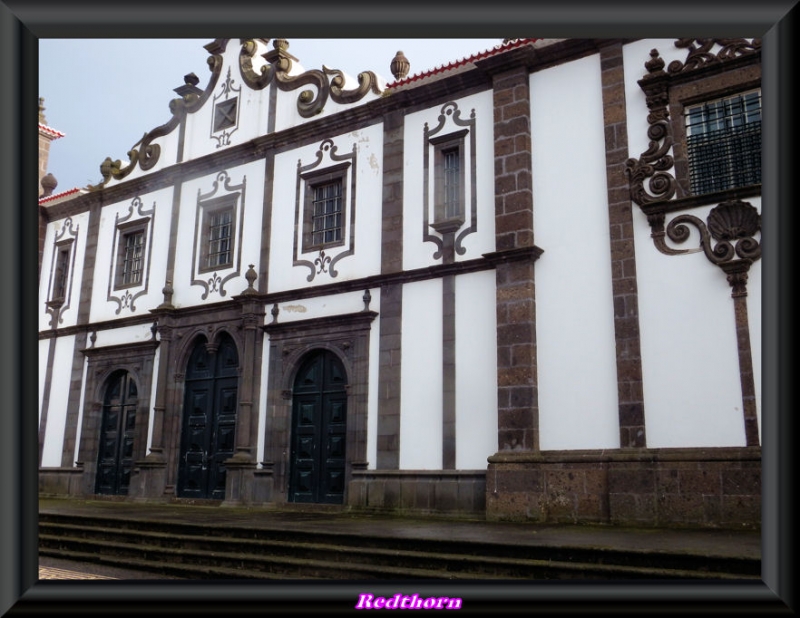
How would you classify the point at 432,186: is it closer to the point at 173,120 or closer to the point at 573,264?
the point at 573,264

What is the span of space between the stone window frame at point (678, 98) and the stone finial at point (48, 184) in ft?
53.6

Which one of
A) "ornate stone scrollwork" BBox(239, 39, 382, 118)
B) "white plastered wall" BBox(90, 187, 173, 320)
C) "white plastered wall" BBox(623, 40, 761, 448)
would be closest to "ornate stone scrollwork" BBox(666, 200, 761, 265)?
"white plastered wall" BBox(623, 40, 761, 448)

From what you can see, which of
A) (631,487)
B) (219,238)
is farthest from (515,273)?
(219,238)

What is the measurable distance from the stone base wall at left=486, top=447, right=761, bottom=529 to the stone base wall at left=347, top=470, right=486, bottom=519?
49cm

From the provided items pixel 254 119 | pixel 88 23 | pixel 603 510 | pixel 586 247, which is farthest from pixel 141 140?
pixel 88 23

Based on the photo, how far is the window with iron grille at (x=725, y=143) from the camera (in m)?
9.91

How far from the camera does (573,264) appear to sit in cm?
1085

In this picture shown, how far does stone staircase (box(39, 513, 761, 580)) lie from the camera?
611 centimetres

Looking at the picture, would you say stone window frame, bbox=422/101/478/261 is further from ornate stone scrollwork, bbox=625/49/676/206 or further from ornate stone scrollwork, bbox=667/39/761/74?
ornate stone scrollwork, bbox=667/39/761/74

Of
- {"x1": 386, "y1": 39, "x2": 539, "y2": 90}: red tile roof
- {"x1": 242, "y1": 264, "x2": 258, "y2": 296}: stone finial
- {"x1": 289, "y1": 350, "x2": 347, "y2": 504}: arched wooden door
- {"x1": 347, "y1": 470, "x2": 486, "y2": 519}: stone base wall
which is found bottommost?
{"x1": 347, "y1": 470, "x2": 486, "y2": 519}: stone base wall

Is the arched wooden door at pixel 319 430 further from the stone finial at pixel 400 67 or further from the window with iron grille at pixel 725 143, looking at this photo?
the window with iron grille at pixel 725 143

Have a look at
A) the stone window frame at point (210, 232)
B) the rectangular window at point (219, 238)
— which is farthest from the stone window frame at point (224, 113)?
the rectangular window at point (219, 238)

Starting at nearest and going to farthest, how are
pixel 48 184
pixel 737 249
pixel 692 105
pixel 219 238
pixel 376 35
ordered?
1. pixel 376 35
2. pixel 737 249
3. pixel 692 105
4. pixel 219 238
5. pixel 48 184

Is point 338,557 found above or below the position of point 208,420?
below
